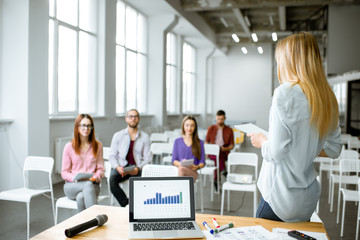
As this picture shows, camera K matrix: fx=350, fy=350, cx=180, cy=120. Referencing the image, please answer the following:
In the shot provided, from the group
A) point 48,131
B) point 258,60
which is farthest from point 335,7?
point 48,131

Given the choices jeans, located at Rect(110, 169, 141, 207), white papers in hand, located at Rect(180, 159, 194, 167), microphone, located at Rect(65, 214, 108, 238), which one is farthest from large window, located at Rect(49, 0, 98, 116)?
microphone, located at Rect(65, 214, 108, 238)

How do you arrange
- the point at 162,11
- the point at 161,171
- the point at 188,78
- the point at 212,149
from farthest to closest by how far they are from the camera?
the point at 188,78 < the point at 162,11 < the point at 212,149 < the point at 161,171

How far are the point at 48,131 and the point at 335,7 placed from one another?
9.86 m

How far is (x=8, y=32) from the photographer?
533 centimetres

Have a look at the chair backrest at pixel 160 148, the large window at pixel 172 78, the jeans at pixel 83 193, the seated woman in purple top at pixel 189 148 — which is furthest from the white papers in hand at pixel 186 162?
the large window at pixel 172 78

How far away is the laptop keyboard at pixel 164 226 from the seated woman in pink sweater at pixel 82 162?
1921mm

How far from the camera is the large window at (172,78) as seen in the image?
1375cm

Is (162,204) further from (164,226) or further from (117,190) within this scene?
(117,190)

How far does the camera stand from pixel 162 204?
1.87m

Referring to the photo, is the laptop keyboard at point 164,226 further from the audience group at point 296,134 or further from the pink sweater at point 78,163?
the pink sweater at point 78,163

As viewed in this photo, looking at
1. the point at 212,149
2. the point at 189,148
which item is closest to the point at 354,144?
the point at 212,149

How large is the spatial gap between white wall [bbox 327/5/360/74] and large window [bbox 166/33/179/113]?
575cm

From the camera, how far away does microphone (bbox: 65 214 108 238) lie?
1.64 metres

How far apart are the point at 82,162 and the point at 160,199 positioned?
220cm
